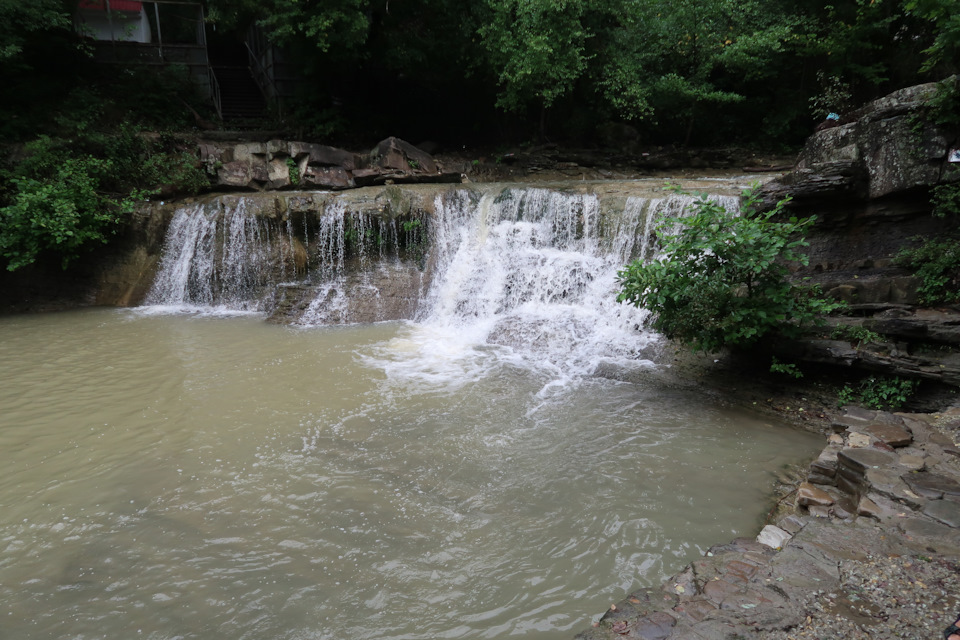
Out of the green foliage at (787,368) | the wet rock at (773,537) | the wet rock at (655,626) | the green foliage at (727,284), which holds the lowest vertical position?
the wet rock at (773,537)

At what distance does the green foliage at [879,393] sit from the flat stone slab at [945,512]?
2460 mm

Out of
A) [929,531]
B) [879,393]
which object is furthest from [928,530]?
[879,393]

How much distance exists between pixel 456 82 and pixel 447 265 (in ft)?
27.3

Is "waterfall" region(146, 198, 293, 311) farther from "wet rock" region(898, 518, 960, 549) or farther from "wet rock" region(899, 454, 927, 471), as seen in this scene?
"wet rock" region(898, 518, 960, 549)

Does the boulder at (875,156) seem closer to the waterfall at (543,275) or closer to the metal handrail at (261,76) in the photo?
the waterfall at (543,275)

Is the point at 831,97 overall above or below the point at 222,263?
above

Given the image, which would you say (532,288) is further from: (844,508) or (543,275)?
(844,508)

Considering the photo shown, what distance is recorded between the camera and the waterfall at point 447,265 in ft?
28.1

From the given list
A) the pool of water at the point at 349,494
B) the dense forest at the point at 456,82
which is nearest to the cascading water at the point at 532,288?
the pool of water at the point at 349,494

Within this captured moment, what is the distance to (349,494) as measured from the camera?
4.30 meters

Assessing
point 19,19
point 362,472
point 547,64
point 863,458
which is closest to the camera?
point 863,458

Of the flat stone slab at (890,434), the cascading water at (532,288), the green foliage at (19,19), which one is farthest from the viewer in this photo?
the green foliage at (19,19)

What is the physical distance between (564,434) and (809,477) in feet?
6.88

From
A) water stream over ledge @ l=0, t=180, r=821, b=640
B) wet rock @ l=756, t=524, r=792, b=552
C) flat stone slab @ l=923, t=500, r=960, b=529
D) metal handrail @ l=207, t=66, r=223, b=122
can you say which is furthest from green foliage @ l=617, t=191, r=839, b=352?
metal handrail @ l=207, t=66, r=223, b=122
